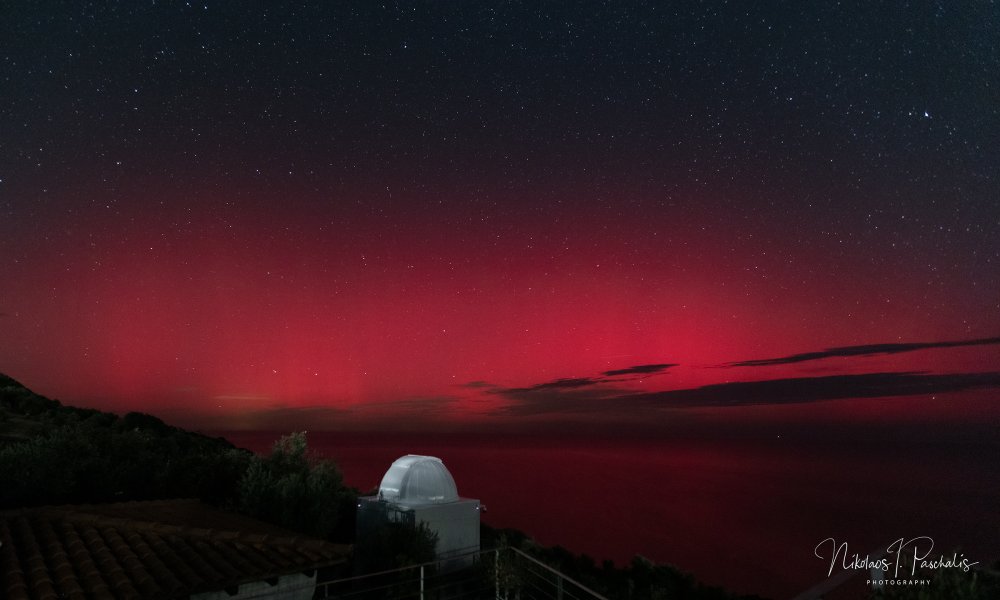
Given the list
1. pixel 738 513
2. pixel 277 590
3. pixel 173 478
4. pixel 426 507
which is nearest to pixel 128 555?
pixel 277 590

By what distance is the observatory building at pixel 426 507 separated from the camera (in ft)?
40.3

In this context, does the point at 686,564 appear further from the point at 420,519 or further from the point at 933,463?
the point at 933,463

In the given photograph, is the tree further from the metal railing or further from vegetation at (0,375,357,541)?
the metal railing

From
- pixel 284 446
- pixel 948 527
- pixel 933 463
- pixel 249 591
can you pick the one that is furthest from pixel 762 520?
pixel 933 463

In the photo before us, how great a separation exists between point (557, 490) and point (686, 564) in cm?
3929

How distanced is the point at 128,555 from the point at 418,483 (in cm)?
656

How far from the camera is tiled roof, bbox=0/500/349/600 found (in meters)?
6.49

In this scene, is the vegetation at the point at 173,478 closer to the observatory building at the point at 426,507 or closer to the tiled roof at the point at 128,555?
the observatory building at the point at 426,507

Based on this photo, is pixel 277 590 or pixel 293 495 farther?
pixel 293 495

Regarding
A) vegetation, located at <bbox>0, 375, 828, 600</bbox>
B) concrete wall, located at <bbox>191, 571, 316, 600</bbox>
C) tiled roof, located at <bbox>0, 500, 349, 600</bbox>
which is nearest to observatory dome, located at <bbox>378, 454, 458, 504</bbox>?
vegetation, located at <bbox>0, 375, 828, 600</bbox>

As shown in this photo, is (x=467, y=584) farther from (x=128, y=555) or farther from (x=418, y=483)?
(x=128, y=555)

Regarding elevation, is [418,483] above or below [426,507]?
above

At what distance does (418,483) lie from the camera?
1327cm

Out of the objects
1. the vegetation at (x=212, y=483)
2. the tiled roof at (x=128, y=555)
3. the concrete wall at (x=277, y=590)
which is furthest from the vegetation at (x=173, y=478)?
the concrete wall at (x=277, y=590)
